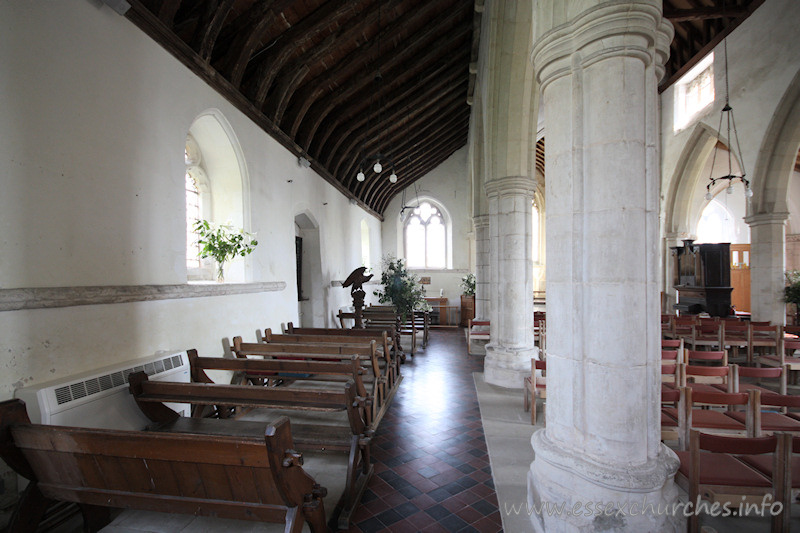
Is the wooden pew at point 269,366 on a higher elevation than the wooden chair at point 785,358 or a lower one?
higher

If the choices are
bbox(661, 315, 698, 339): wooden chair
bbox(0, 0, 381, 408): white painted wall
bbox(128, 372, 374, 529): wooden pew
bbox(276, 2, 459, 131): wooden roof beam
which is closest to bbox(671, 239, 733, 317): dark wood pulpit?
bbox(661, 315, 698, 339): wooden chair

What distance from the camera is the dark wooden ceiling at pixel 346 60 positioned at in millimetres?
4539

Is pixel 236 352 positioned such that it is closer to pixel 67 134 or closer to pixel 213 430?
pixel 213 430

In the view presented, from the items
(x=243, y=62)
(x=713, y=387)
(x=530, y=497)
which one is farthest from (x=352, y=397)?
(x=243, y=62)

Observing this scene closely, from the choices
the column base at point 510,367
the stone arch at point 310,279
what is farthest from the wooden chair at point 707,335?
the stone arch at point 310,279

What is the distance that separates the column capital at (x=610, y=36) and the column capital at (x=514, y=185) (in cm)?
324

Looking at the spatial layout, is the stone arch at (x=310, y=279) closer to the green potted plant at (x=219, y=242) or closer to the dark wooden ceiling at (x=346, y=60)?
the dark wooden ceiling at (x=346, y=60)

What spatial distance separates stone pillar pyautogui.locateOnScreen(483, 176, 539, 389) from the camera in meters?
5.71

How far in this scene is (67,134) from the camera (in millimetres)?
2896

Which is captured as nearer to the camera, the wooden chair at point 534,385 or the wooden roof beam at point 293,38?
the wooden chair at point 534,385

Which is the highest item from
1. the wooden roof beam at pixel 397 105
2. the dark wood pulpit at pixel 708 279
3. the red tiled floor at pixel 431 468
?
the wooden roof beam at pixel 397 105

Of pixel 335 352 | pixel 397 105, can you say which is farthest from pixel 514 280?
pixel 397 105

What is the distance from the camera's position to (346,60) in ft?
21.9

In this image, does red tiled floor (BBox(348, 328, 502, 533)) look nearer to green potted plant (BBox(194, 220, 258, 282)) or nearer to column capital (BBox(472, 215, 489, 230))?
green potted plant (BBox(194, 220, 258, 282))
